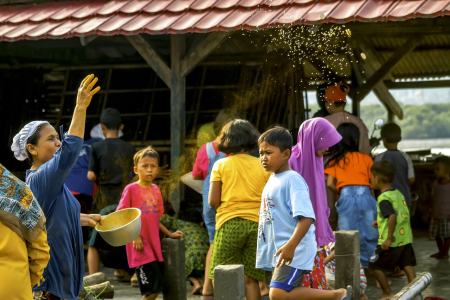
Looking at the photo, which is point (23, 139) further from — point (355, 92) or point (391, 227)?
point (355, 92)

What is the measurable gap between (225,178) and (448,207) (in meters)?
4.21

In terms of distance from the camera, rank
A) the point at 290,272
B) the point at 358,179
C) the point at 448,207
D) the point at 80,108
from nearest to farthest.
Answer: the point at 80,108, the point at 290,272, the point at 358,179, the point at 448,207

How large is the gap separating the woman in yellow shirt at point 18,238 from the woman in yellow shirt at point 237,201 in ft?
6.97

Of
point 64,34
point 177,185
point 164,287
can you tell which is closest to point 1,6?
point 64,34

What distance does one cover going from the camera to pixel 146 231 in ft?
18.4

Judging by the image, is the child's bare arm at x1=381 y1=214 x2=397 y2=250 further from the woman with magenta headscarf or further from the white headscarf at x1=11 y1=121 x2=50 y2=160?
the white headscarf at x1=11 y1=121 x2=50 y2=160

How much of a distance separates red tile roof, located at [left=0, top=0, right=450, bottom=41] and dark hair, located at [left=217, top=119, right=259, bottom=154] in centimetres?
161

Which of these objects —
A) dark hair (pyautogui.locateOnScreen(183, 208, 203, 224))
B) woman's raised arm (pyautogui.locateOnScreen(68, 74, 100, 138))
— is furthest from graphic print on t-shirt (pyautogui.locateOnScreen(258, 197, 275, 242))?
dark hair (pyautogui.locateOnScreen(183, 208, 203, 224))

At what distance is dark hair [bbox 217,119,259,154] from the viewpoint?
16.5ft

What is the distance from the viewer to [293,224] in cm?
411

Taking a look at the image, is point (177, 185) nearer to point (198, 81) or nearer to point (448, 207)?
point (198, 81)

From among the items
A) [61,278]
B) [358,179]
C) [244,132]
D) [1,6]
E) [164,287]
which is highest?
[1,6]

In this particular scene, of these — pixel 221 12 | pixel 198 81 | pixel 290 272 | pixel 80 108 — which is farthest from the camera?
pixel 198 81

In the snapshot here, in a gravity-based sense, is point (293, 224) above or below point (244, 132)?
below
